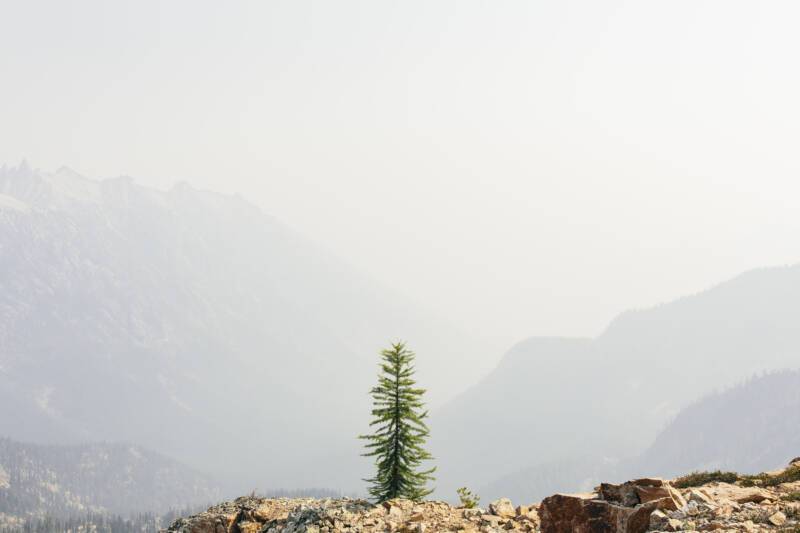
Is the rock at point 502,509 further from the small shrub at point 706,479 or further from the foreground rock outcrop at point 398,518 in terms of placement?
the small shrub at point 706,479

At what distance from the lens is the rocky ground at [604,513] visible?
2355 centimetres

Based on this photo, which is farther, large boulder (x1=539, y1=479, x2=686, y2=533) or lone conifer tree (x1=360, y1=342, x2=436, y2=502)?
lone conifer tree (x1=360, y1=342, x2=436, y2=502)

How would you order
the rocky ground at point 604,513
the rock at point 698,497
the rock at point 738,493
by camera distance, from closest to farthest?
the rocky ground at point 604,513, the rock at point 698,497, the rock at point 738,493

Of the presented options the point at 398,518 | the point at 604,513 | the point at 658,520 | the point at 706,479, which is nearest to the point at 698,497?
the point at 658,520

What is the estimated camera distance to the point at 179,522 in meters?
47.8

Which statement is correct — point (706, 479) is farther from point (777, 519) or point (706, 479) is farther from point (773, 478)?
point (777, 519)

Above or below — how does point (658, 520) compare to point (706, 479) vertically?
below

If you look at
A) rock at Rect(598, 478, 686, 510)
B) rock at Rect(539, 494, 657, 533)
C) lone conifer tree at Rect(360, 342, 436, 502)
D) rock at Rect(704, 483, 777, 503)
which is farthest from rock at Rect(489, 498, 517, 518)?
rock at Rect(704, 483, 777, 503)

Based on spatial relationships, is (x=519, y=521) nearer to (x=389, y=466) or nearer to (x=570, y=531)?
(x=570, y=531)

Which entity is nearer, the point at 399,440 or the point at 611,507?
the point at 611,507

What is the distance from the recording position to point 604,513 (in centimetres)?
2653

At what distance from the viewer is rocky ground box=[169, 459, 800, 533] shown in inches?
927

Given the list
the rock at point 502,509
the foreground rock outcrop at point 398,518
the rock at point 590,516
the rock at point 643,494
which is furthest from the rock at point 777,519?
the rock at point 502,509

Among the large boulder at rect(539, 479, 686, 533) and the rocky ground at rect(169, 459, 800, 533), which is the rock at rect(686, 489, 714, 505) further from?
the large boulder at rect(539, 479, 686, 533)
